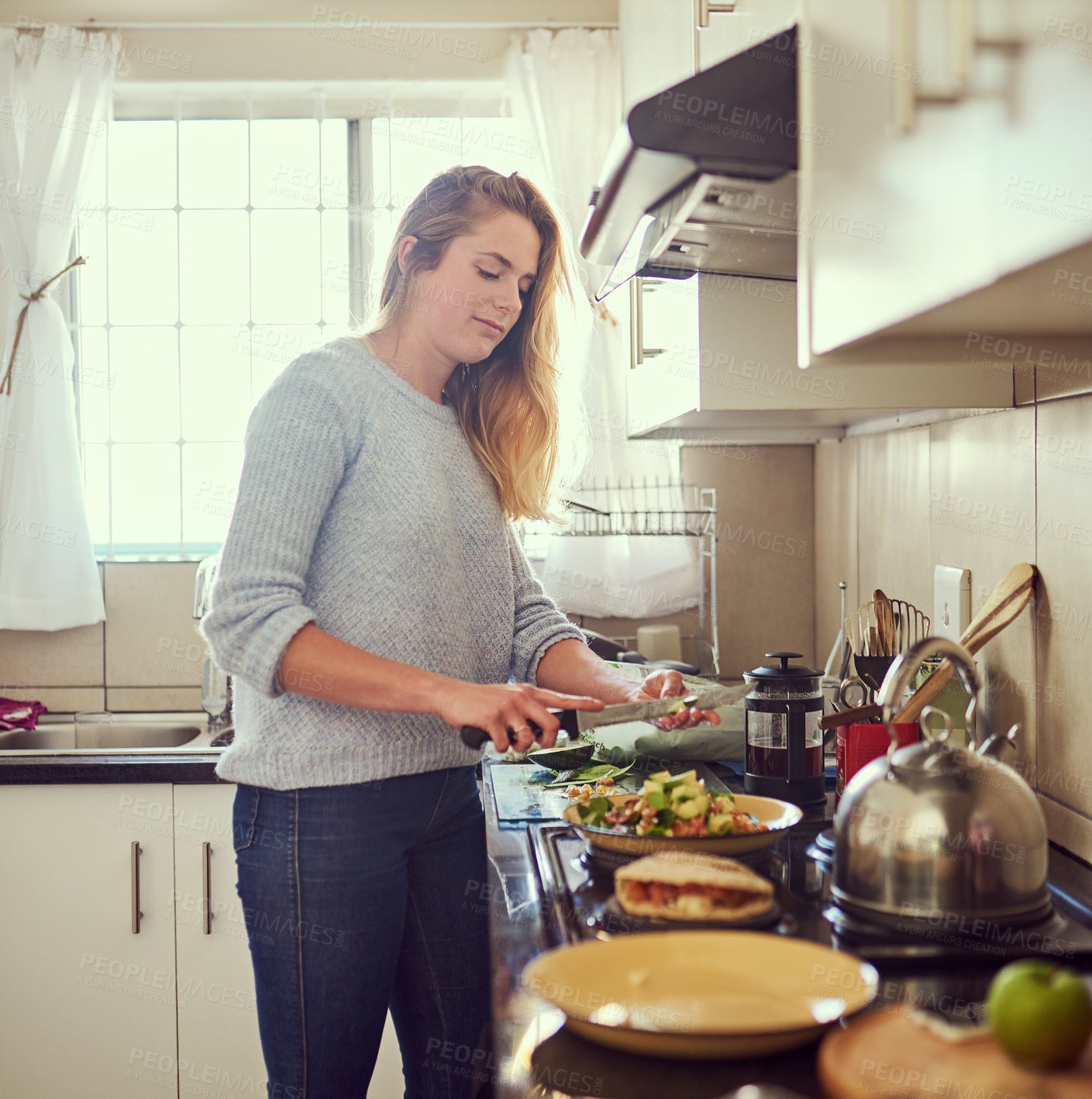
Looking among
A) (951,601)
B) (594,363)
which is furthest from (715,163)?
→ (594,363)

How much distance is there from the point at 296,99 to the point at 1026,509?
82.1 inches

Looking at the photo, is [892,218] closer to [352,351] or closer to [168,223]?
[352,351]

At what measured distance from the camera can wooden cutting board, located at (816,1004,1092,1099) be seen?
2.09ft

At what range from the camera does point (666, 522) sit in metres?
2.60

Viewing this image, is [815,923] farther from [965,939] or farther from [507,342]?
[507,342]

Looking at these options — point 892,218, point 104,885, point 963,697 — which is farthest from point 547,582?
point 892,218

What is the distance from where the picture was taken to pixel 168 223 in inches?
107

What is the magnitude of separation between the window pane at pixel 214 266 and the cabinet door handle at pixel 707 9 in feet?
5.60

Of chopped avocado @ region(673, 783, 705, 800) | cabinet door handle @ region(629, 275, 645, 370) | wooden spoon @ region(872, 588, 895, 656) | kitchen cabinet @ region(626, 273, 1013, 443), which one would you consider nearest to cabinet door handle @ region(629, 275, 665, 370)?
cabinet door handle @ region(629, 275, 645, 370)

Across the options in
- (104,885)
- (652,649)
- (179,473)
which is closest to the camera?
(104,885)

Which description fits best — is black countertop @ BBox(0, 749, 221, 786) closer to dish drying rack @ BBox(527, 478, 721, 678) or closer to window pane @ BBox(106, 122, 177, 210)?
dish drying rack @ BBox(527, 478, 721, 678)

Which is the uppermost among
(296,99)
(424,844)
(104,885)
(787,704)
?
(296,99)

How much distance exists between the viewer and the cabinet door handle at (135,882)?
2.07 meters

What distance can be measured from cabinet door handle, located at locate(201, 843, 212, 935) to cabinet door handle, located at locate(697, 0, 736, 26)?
162cm
